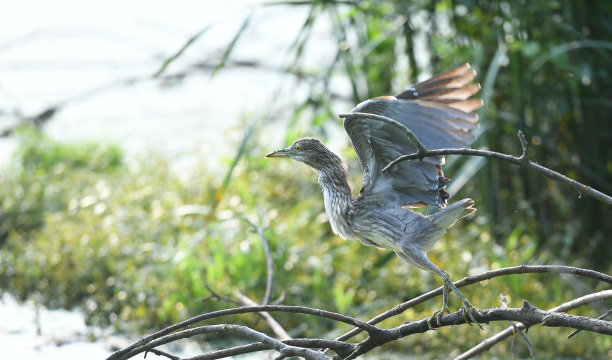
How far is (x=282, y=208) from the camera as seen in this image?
17.4 feet

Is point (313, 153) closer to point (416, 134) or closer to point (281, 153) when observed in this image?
point (281, 153)

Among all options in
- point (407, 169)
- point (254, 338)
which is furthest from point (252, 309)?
point (407, 169)

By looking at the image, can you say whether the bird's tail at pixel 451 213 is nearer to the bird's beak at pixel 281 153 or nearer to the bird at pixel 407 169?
the bird at pixel 407 169

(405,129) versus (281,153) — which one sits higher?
(405,129)

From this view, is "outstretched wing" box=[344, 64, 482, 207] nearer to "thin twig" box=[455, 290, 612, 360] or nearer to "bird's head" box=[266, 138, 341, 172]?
"bird's head" box=[266, 138, 341, 172]

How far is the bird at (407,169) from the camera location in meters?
2.22

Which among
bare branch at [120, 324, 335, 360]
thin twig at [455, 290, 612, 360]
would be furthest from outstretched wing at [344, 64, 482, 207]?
bare branch at [120, 324, 335, 360]

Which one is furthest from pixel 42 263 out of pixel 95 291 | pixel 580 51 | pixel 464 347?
pixel 580 51

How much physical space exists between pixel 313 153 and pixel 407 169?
0.29 metres

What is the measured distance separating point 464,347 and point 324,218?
1347 millimetres

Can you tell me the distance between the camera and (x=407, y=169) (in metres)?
2.32

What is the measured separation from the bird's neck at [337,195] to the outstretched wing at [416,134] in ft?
0.24

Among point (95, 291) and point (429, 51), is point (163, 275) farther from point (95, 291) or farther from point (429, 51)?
point (429, 51)

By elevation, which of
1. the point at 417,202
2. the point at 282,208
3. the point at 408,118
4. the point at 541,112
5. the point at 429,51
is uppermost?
the point at 408,118
